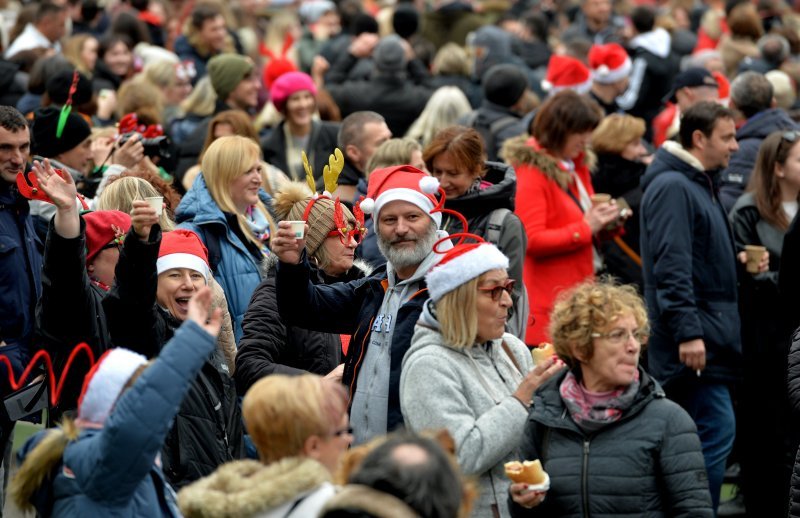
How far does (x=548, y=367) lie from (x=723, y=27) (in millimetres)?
11330

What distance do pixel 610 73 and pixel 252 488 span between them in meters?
7.64

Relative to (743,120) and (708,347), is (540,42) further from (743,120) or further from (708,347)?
(708,347)

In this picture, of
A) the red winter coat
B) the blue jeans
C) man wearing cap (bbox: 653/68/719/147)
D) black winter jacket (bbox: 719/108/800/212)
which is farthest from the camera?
man wearing cap (bbox: 653/68/719/147)

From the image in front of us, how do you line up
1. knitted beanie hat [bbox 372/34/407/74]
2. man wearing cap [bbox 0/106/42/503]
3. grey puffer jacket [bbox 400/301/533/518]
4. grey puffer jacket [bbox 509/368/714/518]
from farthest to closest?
knitted beanie hat [bbox 372/34/407/74] < man wearing cap [bbox 0/106/42/503] < grey puffer jacket [bbox 400/301/533/518] < grey puffer jacket [bbox 509/368/714/518]

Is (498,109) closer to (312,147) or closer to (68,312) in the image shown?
(312,147)

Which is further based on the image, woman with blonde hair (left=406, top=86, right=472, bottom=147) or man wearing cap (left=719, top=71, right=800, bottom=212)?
woman with blonde hair (left=406, top=86, right=472, bottom=147)

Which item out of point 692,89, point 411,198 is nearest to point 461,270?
point 411,198

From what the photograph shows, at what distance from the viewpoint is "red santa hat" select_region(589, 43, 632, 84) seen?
10.6m

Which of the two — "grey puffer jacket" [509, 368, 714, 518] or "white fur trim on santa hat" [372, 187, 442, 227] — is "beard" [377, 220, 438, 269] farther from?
"grey puffer jacket" [509, 368, 714, 518]

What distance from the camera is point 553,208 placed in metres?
7.72

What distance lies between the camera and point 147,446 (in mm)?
4020

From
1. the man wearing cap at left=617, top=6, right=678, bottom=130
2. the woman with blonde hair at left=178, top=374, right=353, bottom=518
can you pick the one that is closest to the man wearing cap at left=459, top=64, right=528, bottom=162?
the man wearing cap at left=617, top=6, right=678, bottom=130

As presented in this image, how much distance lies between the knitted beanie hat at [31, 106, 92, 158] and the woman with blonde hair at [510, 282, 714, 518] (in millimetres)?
4083

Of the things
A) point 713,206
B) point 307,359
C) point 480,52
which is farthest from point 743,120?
point 307,359
